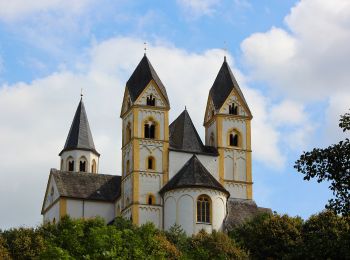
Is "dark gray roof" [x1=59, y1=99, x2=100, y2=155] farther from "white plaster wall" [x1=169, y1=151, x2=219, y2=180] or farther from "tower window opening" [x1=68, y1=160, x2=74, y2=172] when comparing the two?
"white plaster wall" [x1=169, y1=151, x2=219, y2=180]

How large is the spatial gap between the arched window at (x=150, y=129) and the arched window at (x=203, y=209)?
922 cm

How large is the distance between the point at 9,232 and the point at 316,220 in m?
25.4

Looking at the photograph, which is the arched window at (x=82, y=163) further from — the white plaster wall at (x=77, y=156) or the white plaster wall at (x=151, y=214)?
the white plaster wall at (x=151, y=214)

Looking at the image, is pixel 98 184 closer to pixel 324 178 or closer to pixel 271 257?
pixel 271 257

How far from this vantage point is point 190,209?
298 feet

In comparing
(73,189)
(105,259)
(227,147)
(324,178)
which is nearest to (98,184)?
(73,189)

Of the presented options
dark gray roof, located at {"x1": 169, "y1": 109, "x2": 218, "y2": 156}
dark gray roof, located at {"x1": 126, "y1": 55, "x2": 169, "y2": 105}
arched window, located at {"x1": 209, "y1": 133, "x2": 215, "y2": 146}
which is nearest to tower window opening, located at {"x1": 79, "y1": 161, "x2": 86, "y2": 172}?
dark gray roof, located at {"x1": 169, "y1": 109, "x2": 218, "y2": 156}

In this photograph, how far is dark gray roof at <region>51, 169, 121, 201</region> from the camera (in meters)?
100

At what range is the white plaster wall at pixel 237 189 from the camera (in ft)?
325

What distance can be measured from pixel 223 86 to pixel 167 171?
14.2m

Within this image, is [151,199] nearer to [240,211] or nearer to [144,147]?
[144,147]

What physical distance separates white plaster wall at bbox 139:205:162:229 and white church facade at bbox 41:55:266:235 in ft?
0.31

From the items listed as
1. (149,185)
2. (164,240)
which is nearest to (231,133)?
(149,185)

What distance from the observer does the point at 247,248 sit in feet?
268
